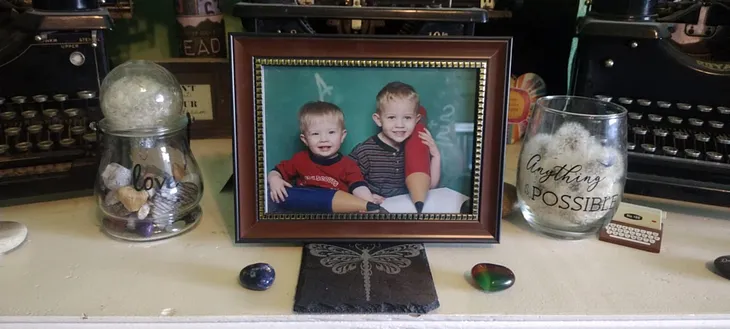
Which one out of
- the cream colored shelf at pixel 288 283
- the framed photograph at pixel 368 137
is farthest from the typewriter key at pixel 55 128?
the framed photograph at pixel 368 137

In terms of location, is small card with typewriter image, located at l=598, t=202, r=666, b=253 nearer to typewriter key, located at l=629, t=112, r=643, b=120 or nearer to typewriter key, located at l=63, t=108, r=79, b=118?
typewriter key, located at l=629, t=112, r=643, b=120

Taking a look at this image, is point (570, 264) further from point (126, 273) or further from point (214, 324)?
point (126, 273)

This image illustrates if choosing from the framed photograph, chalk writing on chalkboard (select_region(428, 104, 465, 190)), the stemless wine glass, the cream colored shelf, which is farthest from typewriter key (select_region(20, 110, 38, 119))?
the stemless wine glass

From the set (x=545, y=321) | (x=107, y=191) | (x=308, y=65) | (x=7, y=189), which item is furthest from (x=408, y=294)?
(x=7, y=189)

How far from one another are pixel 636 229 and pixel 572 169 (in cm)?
14

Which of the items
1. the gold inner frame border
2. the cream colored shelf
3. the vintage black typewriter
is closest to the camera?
the cream colored shelf

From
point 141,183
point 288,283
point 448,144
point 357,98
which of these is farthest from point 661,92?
point 141,183

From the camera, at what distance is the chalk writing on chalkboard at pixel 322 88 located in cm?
72

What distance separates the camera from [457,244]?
29.9 inches

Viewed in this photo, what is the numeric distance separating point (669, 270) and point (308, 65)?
49 cm

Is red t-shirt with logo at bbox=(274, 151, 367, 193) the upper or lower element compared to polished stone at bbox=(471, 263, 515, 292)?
upper

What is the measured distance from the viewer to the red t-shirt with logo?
29.1 inches

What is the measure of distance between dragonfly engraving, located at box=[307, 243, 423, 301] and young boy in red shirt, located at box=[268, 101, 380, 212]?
0.16 feet

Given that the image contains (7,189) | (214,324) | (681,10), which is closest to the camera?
(214,324)
